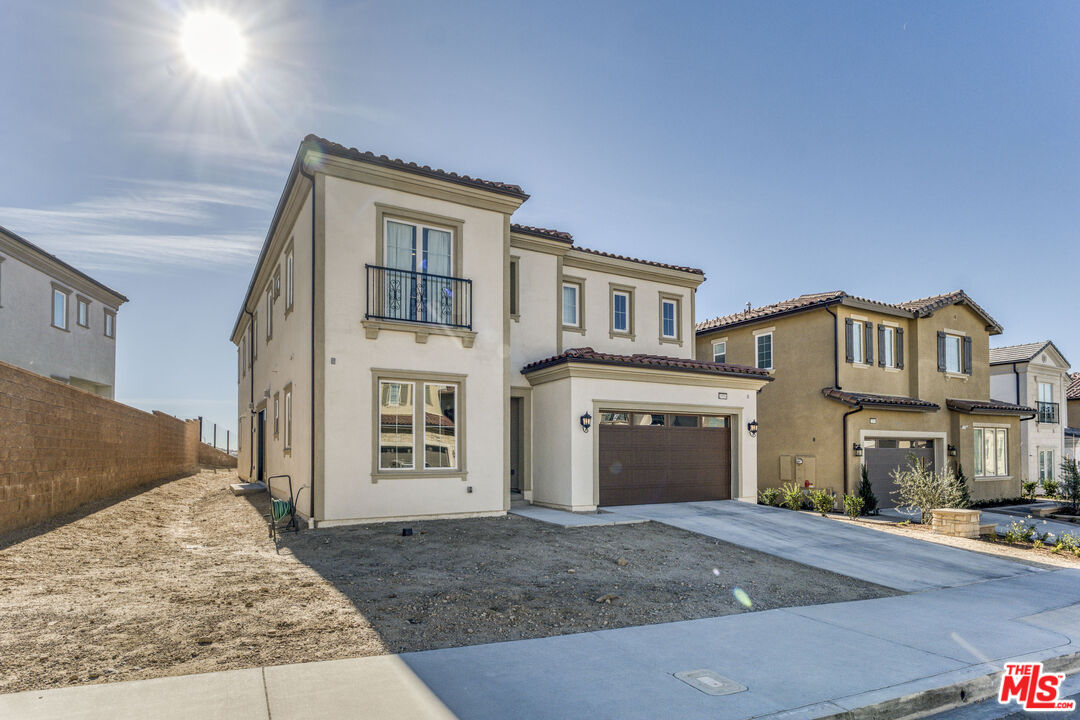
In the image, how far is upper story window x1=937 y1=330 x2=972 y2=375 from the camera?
76.0 feet

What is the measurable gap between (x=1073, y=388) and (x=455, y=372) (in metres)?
38.9

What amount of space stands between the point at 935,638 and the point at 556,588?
13.2 ft

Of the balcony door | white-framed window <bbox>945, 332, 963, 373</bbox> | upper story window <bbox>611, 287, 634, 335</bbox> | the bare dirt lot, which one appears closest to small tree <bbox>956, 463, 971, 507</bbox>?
white-framed window <bbox>945, 332, 963, 373</bbox>

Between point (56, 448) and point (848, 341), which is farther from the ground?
point (848, 341)

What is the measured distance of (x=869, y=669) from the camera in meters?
5.62

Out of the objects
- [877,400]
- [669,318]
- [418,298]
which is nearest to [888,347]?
[877,400]

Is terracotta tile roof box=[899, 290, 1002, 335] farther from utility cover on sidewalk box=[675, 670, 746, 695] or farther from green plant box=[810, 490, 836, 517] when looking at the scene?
utility cover on sidewalk box=[675, 670, 746, 695]

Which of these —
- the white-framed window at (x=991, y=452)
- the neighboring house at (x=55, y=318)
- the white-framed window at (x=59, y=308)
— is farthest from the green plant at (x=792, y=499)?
the white-framed window at (x=59, y=308)

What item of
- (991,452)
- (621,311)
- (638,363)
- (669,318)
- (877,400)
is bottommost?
(991,452)

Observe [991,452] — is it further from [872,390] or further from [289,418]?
[289,418]

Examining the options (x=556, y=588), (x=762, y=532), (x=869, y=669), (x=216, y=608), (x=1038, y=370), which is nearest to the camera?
(x=869, y=669)

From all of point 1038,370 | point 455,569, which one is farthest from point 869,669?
point 1038,370

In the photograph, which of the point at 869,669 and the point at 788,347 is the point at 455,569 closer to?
the point at 869,669

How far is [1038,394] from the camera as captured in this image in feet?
101
